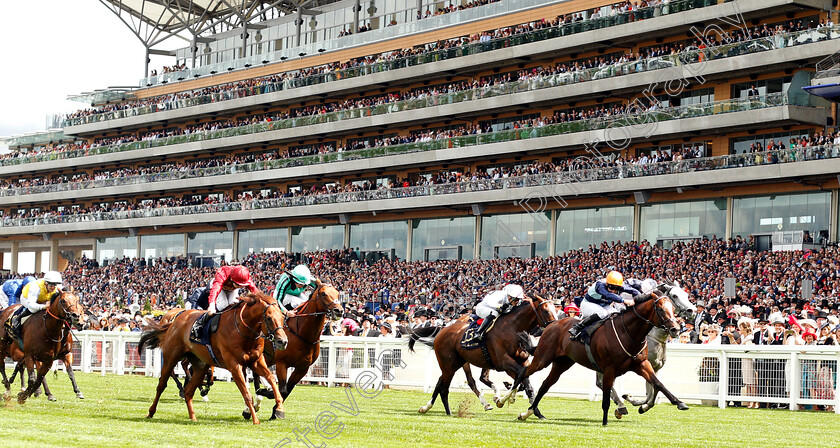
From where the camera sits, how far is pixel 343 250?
1998 inches

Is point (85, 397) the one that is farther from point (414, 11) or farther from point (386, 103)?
point (414, 11)

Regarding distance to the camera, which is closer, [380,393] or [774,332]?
[774,332]

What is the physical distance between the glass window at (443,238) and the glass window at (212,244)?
13286mm

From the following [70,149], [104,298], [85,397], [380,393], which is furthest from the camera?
[70,149]

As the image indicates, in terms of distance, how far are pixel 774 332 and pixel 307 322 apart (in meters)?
9.08

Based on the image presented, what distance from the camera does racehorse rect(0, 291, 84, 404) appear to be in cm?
1368

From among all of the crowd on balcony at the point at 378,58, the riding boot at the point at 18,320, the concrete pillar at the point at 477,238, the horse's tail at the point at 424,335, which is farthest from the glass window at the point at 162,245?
the riding boot at the point at 18,320

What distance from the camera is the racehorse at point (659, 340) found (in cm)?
1241

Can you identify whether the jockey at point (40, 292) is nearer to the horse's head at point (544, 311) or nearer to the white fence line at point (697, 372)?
the horse's head at point (544, 311)

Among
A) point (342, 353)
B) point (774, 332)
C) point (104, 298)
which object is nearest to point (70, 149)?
point (104, 298)

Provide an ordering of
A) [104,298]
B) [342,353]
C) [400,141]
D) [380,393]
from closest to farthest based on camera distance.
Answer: [380,393] → [342,353] → [400,141] → [104,298]

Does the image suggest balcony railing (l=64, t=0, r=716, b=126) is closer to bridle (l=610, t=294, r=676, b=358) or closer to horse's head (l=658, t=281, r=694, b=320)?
horse's head (l=658, t=281, r=694, b=320)

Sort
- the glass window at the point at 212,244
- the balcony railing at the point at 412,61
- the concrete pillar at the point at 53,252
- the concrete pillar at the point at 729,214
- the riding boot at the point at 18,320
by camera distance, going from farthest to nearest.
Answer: the concrete pillar at the point at 53,252 → the glass window at the point at 212,244 → the balcony railing at the point at 412,61 → the concrete pillar at the point at 729,214 → the riding boot at the point at 18,320

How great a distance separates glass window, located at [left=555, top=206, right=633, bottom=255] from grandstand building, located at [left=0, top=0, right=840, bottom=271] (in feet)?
0.30
